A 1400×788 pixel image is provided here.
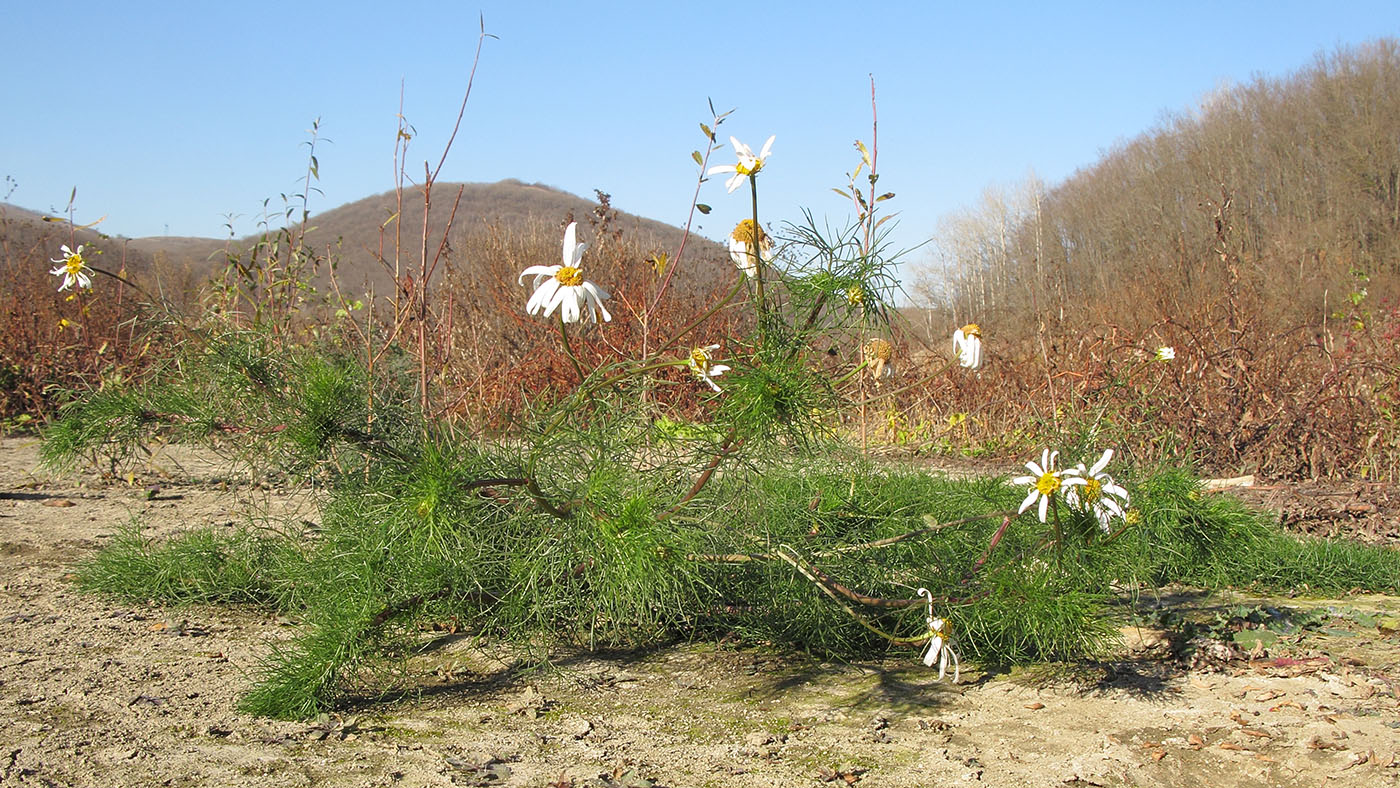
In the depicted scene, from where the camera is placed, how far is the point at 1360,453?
6.29 meters

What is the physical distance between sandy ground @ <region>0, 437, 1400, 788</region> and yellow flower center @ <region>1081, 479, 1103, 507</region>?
24.7 inches

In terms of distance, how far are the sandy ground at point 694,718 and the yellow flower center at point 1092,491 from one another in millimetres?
627

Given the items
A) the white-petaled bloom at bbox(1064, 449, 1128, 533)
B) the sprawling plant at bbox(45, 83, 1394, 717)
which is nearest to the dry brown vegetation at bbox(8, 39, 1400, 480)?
the sprawling plant at bbox(45, 83, 1394, 717)

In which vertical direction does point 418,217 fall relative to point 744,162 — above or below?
above

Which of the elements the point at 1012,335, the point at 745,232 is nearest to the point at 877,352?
the point at 745,232

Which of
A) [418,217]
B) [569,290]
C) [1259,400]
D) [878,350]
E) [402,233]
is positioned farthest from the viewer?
[418,217]

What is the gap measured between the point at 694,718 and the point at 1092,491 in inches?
47.9

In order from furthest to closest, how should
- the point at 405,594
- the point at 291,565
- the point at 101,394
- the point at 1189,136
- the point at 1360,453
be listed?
the point at 1189,136
the point at 1360,453
the point at 291,565
the point at 101,394
the point at 405,594

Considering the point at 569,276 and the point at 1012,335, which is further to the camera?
the point at 1012,335

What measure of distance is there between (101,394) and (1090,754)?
3.10m

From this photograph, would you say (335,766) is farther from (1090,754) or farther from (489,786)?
(1090,754)

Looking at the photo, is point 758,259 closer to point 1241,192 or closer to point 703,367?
point 703,367

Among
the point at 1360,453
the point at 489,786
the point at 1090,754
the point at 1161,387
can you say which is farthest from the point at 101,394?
the point at 1360,453

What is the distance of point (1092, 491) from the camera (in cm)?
248
